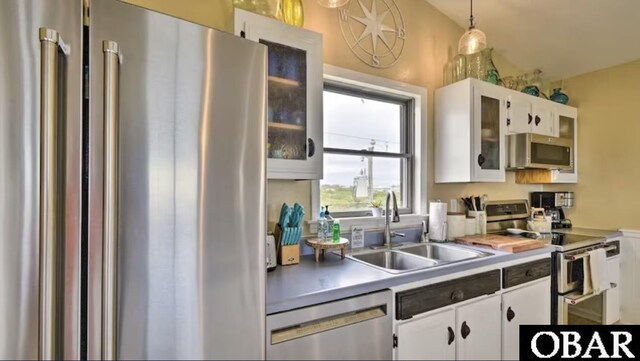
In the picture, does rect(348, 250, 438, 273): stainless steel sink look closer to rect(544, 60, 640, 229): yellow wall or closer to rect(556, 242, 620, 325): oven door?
rect(556, 242, 620, 325): oven door

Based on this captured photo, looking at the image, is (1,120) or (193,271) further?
(193,271)

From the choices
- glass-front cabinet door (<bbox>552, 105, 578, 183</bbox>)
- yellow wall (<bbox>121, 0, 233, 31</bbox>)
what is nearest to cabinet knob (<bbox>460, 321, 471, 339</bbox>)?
yellow wall (<bbox>121, 0, 233, 31</bbox>)

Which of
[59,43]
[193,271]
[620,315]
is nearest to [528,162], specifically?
[620,315]

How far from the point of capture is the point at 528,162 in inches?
101

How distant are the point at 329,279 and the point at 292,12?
4.44ft

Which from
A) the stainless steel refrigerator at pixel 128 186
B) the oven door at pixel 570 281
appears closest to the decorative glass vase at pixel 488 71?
the oven door at pixel 570 281

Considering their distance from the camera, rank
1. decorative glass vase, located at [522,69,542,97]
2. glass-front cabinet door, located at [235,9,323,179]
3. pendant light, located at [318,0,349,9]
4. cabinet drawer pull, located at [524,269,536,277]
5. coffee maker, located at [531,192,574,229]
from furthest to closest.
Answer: coffee maker, located at [531,192,574,229], decorative glass vase, located at [522,69,542,97], cabinet drawer pull, located at [524,269,536,277], pendant light, located at [318,0,349,9], glass-front cabinet door, located at [235,9,323,179]

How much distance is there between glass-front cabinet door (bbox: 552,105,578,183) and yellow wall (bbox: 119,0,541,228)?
0.27 meters

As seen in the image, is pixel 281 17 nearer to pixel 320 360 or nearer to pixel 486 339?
pixel 320 360

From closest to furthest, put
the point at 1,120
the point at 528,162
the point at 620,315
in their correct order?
the point at 1,120, the point at 528,162, the point at 620,315

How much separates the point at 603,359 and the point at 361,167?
72.0 inches

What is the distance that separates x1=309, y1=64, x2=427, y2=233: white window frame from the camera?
2008 millimetres

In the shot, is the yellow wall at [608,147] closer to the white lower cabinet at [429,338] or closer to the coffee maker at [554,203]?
the coffee maker at [554,203]

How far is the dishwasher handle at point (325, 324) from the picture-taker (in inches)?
44.6
